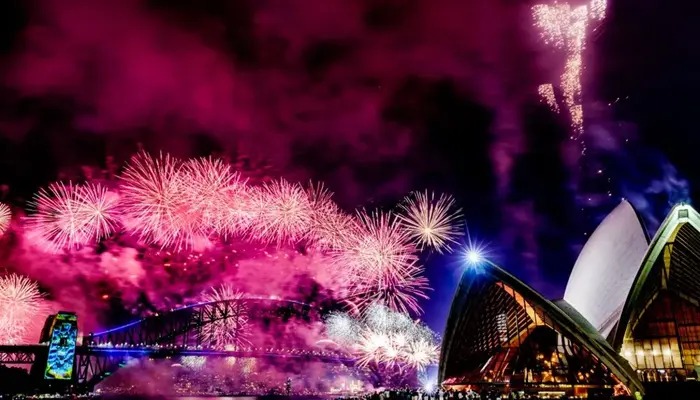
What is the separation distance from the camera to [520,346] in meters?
39.8

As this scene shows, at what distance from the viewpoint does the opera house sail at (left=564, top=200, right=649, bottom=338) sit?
42875mm

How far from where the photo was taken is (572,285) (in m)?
48.8

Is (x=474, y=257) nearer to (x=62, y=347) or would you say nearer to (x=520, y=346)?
(x=520, y=346)

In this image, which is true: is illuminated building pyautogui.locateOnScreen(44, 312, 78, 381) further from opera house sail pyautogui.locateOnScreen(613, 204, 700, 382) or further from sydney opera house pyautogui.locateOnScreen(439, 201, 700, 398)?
opera house sail pyautogui.locateOnScreen(613, 204, 700, 382)

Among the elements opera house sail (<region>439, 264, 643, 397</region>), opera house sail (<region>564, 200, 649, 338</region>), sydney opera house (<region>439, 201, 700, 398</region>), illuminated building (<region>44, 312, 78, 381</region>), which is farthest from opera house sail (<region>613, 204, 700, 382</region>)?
illuminated building (<region>44, 312, 78, 381</region>)

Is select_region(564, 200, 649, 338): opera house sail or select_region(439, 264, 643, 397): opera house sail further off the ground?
select_region(564, 200, 649, 338): opera house sail

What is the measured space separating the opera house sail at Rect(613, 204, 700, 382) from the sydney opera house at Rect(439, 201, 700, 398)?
0.06m

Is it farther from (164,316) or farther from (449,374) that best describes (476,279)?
(164,316)

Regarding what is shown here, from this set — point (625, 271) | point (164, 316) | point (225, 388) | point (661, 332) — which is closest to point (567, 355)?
point (661, 332)

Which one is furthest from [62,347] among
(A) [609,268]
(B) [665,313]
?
(B) [665,313]

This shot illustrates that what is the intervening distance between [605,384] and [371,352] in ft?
51.5

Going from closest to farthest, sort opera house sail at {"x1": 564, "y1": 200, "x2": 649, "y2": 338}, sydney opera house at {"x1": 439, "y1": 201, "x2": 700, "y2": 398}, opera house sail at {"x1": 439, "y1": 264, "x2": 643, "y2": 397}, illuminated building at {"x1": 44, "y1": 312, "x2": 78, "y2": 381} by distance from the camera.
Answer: opera house sail at {"x1": 439, "y1": 264, "x2": 643, "y2": 397} < sydney opera house at {"x1": 439, "y1": 201, "x2": 700, "y2": 398} < opera house sail at {"x1": 564, "y1": 200, "x2": 649, "y2": 338} < illuminated building at {"x1": 44, "y1": 312, "x2": 78, "y2": 381}

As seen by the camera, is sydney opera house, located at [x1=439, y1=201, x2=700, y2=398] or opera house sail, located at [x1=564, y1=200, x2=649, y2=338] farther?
opera house sail, located at [x1=564, y1=200, x2=649, y2=338]

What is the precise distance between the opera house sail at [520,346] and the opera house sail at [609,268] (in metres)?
5.76
